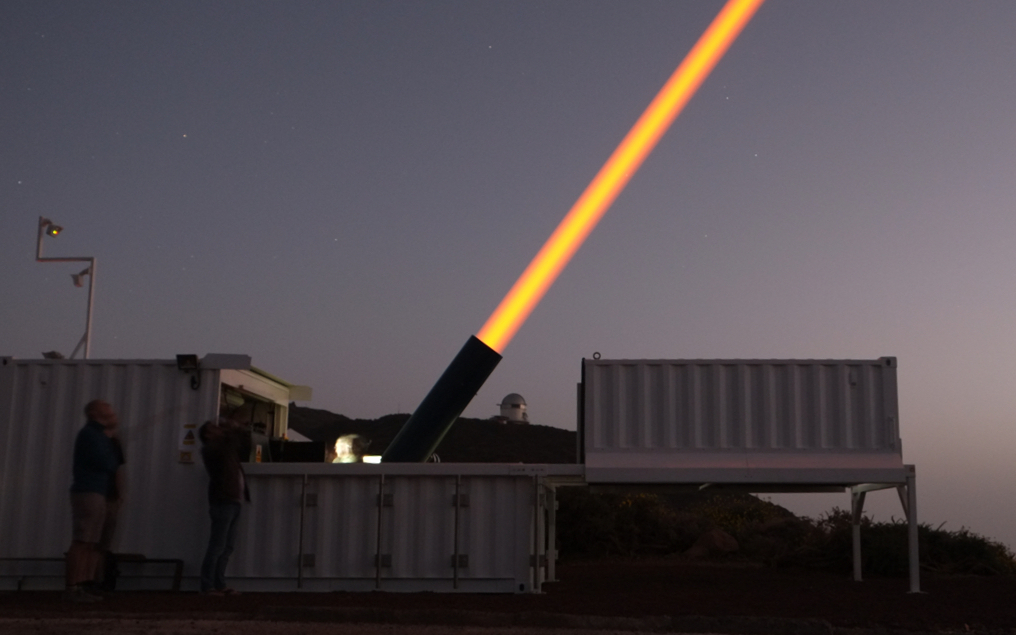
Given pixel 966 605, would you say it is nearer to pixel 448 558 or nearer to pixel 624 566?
pixel 448 558

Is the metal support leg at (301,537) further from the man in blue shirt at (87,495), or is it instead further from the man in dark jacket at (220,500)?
the man in blue shirt at (87,495)

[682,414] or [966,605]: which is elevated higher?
[682,414]

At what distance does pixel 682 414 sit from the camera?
11.4 meters

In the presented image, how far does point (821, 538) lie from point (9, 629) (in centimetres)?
1036

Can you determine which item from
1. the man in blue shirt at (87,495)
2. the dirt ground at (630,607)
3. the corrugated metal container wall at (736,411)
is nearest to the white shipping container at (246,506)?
the dirt ground at (630,607)

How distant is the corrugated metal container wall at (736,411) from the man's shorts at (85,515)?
15.9 feet

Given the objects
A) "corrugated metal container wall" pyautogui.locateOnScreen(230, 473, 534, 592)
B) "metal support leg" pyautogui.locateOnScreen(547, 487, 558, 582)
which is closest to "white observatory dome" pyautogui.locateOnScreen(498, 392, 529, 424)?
"metal support leg" pyautogui.locateOnScreen(547, 487, 558, 582)

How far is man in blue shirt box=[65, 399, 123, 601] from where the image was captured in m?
9.42

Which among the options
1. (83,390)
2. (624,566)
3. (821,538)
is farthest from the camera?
(624,566)

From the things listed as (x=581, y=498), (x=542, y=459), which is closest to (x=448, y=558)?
(x=581, y=498)

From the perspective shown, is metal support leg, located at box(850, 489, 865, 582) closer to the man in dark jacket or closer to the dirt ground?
the dirt ground

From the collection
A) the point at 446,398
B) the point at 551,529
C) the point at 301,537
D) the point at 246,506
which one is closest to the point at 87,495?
the point at 246,506

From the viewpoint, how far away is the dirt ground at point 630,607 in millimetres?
8086

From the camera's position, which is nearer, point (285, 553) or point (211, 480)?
point (211, 480)
